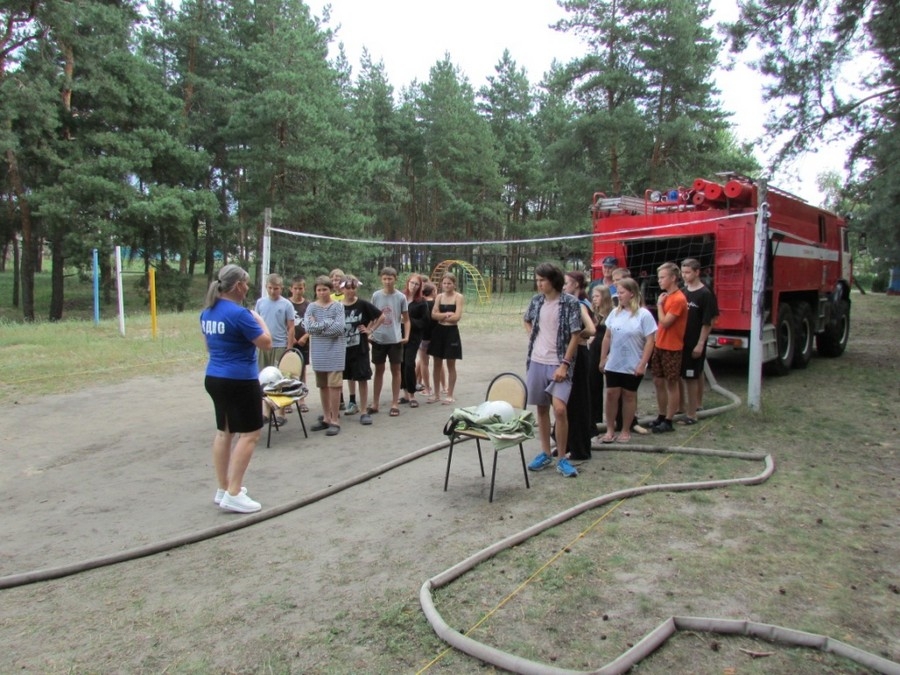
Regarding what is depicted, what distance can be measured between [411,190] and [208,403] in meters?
32.9

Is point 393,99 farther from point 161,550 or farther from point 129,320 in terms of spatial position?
point 161,550

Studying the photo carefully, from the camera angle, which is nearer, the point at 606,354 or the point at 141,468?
the point at 141,468

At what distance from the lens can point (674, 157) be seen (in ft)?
84.1

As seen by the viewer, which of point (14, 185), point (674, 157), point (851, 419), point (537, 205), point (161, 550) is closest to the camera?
point (161, 550)

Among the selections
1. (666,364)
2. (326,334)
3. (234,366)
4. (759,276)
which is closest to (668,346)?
(666,364)

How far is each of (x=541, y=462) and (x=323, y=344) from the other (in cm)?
238

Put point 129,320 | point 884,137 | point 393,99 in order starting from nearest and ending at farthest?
point 884,137 < point 129,320 < point 393,99

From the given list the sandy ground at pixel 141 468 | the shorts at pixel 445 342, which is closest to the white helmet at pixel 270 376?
the sandy ground at pixel 141 468

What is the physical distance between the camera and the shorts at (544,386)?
4410 mm

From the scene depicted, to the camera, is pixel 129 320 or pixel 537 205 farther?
pixel 537 205

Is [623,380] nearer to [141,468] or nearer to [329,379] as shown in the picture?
[329,379]

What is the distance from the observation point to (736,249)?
7496mm

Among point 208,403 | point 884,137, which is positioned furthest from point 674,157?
point 208,403

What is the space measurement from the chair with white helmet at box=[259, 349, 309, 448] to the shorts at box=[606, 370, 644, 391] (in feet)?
9.01
